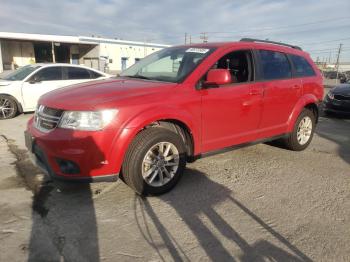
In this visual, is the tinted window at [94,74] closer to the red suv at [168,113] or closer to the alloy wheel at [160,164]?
the red suv at [168,113]

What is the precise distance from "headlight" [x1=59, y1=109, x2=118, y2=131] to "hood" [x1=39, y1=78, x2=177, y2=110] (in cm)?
6

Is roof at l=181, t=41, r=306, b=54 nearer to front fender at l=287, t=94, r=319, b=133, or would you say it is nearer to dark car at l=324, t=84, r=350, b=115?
front fender at l=287, t=94, r=319, b=133

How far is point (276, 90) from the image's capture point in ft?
16.2

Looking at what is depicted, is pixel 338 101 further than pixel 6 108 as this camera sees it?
Yes

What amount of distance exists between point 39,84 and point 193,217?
7321 mm

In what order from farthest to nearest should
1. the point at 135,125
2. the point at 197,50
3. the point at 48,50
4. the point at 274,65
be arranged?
the point at 48,50, the point at 274,65, the point at 197,50, the point at 135,125

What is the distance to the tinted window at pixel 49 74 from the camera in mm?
9148

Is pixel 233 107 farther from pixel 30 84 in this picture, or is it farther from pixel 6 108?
pixel 6 108

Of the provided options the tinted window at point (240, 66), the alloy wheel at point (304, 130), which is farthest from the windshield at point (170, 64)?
the alloy wheel at point (304, 130)

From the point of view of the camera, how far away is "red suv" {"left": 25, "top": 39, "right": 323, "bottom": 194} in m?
3.29

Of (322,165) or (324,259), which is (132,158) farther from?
(322,165)

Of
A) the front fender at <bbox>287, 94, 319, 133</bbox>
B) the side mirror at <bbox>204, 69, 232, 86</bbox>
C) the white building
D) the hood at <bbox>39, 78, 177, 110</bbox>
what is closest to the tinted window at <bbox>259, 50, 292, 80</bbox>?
the front fender at <bbox>287, 94, 319, 133</bbox>

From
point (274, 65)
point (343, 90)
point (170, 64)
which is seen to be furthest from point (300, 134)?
point (343, 90)

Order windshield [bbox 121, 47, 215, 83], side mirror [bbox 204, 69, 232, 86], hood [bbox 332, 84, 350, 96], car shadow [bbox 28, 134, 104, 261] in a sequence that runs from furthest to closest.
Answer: hood [bbox 332, 84, 350, 96] < windshield [bbox 121, 47, 215, 83] < side mirror [bbox 204, 69, 232, 86] < car shadow [bbox 28, 134, 104, 261]
